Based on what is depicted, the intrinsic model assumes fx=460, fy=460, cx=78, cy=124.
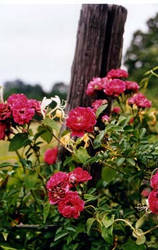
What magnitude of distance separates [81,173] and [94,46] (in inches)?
31.7

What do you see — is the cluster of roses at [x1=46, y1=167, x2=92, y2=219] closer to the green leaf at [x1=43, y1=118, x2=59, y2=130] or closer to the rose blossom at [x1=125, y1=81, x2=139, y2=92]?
the green leaf at [x1=43, y1=118, x2=59, y2=130]

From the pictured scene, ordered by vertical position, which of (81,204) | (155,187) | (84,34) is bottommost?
(81,204)

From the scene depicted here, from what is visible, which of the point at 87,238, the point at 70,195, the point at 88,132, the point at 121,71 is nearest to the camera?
the point at 70,195

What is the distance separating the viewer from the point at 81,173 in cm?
166

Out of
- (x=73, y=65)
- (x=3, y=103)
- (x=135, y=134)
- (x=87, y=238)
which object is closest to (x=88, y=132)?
(x=135, y=134)

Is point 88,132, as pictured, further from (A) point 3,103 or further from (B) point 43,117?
(A) point 3,103

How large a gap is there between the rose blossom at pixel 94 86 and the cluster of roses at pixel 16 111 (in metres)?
0.41

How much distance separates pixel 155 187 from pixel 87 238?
0.56m

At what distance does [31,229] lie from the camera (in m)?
1.99

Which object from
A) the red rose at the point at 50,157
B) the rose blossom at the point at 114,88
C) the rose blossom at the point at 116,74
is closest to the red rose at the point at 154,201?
the rose blossom at the point at 114,88

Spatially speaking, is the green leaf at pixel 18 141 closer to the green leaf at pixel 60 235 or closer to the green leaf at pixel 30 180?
the green leaf at pixel 30 180

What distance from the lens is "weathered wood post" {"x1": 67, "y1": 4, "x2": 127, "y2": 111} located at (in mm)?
2227

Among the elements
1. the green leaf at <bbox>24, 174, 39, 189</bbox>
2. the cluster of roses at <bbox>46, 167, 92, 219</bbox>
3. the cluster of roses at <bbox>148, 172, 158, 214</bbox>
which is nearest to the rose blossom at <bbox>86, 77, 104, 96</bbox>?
the green leaf at <bbox>24, 174, 39, 189</bbox>

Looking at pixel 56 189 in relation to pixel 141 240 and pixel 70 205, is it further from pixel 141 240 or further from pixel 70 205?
pixel 141 240
